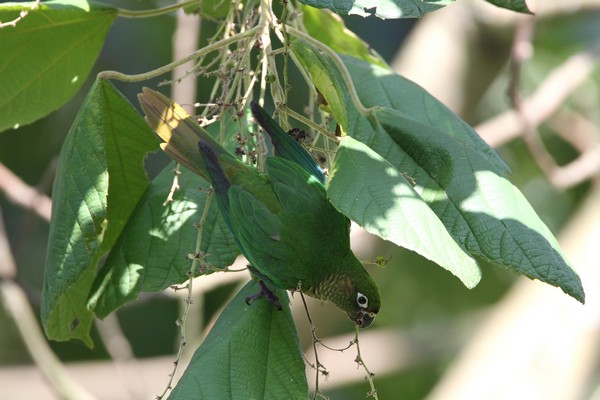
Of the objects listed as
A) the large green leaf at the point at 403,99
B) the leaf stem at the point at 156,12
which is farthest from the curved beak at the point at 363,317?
the leaf stem at the point at 156,12

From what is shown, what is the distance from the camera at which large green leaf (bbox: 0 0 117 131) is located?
79.8 inches

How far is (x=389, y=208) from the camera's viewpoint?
1463mm

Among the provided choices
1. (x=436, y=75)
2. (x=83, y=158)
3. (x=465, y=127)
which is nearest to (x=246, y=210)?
(x=83, y=158)

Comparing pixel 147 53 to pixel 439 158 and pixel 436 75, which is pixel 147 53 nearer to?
pixel 436 75

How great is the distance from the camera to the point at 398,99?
1987 mm

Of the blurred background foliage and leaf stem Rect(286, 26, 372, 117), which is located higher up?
leaf stem Rect(286, 26, 372, 117)

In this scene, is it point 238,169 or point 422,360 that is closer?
point 238,169

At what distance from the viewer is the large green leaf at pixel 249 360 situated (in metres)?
1.60

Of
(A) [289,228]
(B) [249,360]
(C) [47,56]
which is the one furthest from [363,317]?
(C) [47,56]

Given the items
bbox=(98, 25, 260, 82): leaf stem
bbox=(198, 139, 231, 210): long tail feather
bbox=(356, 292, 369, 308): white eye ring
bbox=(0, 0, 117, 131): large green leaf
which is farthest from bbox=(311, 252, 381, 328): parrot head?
bbox=(0, 0, 117, 131): large green leaf

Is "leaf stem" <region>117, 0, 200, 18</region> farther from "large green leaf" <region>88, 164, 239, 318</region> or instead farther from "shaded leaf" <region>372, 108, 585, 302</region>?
"shaded leaf" <region>372, 108, 585, 302</region>

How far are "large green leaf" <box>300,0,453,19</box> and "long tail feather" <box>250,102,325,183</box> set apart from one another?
0.35 meters

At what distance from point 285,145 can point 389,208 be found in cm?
52

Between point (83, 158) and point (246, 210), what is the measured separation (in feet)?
1.25
